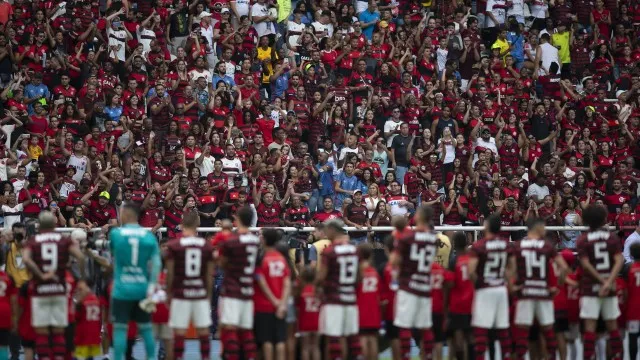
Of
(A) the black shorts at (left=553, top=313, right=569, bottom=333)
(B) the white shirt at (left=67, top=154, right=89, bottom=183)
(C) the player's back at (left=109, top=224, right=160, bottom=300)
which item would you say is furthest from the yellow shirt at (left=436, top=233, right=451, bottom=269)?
(B) the white shirt at (left=67, top=154, right=89, bottom=183)

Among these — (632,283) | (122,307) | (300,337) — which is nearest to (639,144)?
(632,283)

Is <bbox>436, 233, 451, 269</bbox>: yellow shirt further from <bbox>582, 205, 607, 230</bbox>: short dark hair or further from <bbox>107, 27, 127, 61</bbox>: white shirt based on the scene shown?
<bbox>107, 27, 127, 61</bbox>: white shirt

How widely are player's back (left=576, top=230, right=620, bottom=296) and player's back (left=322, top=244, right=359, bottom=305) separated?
9.78 ft

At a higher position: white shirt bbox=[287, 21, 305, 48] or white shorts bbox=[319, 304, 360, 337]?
white shirt bbox=[287, 21, 305, 48]

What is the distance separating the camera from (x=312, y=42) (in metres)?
28.5

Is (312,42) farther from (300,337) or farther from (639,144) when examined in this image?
(300,337)

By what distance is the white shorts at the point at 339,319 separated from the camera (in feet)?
51.4

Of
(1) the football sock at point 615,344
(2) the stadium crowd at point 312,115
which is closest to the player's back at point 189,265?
(1) the football sock at point 615,344

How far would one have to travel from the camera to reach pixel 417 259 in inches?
621

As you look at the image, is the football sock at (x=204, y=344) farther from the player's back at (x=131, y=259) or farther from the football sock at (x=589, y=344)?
the football sock at (x=589, y=344)

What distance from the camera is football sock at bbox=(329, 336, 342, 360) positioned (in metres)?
15.8

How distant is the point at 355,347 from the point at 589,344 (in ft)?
10.1

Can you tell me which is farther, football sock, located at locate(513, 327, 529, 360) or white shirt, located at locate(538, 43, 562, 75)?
white shirt, located at locate(538, 43, 562, 75)

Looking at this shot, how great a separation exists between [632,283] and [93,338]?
706 cm
